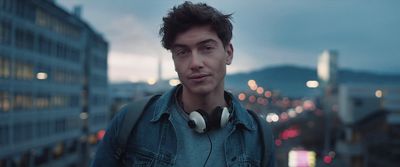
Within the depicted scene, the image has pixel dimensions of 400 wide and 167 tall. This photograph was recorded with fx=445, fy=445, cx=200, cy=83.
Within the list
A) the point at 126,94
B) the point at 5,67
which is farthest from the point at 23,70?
the point at 126,94

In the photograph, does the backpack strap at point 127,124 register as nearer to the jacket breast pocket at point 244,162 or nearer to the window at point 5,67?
the jacket breast pocket at point 244,162

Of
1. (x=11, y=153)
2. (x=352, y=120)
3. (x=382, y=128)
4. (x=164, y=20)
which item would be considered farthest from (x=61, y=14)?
(x=164, y=20)

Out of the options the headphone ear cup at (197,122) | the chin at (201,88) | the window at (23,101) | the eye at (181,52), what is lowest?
the window at (23,101)

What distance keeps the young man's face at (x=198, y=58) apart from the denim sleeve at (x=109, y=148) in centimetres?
47

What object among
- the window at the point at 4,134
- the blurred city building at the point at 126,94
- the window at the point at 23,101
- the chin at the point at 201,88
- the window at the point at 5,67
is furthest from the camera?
the blurred city building at the point at 126,94

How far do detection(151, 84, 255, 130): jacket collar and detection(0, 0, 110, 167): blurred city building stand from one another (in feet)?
125

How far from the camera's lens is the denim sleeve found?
276 centimetres

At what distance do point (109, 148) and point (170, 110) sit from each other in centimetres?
45

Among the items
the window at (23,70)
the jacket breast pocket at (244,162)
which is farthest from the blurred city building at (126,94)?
the jacket breast pocket at (244,162)

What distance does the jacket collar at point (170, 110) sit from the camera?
2.81 m

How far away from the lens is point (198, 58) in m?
2.77

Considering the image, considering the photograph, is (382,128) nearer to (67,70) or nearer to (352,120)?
(352,120)

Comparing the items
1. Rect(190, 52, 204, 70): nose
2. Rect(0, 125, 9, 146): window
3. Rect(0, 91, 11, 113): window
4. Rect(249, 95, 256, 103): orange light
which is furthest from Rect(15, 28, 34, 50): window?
Rect(249, 95, 256, 103): orange light

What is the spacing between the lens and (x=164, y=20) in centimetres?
285
